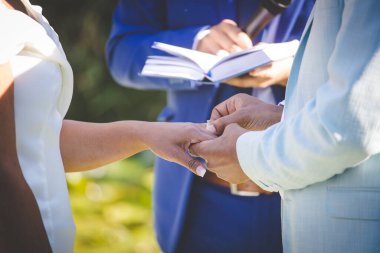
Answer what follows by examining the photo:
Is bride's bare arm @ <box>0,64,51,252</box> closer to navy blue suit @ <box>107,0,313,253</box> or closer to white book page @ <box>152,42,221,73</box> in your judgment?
white book page @ <box>152,42,221,73</box>

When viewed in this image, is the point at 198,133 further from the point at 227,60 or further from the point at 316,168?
the point at 316,168

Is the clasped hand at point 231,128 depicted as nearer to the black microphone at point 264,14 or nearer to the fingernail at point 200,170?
the fingernail at point 200,170

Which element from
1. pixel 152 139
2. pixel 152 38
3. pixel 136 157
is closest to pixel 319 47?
pixel 152 139

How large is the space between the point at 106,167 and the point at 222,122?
312 cm

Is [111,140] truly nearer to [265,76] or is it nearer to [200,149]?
[200,149]

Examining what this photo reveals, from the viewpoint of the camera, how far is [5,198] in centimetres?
146

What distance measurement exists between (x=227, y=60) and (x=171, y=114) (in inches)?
23.6

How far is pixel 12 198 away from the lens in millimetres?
1469

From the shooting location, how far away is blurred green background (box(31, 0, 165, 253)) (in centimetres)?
406

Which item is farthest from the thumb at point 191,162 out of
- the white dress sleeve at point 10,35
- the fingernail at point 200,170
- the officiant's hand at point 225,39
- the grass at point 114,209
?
the grass at point 114,209

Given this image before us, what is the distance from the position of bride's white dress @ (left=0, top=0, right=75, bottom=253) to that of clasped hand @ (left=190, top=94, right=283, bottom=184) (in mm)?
445

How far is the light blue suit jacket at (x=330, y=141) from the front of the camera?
Result: 4.33ft

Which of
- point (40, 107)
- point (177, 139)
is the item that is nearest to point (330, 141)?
point (177, 139)

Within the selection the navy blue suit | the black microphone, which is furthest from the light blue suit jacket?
the navy blue suit
